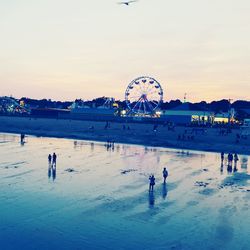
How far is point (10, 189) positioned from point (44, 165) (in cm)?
821

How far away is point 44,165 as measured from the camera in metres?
26.5

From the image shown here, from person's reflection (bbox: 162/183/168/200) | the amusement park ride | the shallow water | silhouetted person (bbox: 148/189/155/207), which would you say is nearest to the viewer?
the shallow water

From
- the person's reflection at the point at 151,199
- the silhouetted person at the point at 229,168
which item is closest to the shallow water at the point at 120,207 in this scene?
the person's reflection at the point at 151,199

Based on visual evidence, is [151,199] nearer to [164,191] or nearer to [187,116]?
[164,191]

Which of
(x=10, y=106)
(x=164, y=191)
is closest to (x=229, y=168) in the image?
(x=164, y=191)

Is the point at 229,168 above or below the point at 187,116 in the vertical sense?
below

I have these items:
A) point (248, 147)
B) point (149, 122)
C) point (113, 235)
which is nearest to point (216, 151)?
point (248, 147)

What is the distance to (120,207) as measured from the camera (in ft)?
51.9

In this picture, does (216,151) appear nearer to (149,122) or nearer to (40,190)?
(40,190)

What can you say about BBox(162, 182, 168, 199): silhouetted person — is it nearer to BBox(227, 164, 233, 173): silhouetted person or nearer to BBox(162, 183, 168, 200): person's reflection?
BBox(162, 183, 168, 200): person's reflection

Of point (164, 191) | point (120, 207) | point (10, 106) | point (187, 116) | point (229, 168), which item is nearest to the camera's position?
point (120, 207)

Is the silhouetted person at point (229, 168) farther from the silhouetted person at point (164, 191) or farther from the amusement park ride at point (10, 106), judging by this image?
the amusement park ride at point (10, 106)

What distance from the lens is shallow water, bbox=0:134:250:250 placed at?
1198cm

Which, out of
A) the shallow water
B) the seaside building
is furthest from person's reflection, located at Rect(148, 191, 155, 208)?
the seaside building
